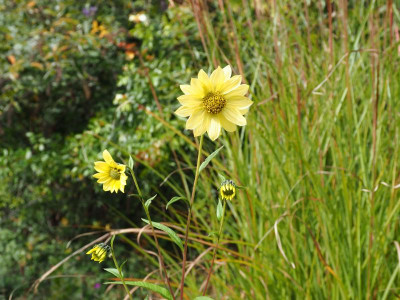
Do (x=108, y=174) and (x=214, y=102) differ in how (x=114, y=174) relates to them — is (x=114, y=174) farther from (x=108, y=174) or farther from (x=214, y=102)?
(x=214, y=102)

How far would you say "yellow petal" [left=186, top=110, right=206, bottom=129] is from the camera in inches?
30.8

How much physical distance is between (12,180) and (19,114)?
1.38ft

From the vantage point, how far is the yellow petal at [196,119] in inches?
30.8

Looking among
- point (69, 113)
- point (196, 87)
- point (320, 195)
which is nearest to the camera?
point (196, 87)

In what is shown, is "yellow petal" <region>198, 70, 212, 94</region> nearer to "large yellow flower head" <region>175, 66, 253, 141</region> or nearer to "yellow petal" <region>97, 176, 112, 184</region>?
"large yellow flower head" <region>175, 66, 253, 141</region>

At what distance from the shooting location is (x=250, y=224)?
5.27 ft

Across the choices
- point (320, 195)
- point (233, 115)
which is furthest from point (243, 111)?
point (320, 195)

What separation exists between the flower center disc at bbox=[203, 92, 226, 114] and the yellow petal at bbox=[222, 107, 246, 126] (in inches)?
0.5

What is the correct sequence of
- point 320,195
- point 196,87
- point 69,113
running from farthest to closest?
point 69,113 < point 320,195 < point 196,87

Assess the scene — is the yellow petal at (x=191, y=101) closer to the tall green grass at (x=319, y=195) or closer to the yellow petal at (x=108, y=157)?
the yellow petal at (x=108, y=157)

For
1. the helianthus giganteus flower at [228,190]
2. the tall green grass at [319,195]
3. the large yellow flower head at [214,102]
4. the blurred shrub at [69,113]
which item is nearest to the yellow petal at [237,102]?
the large yellow flower head at [214,102]

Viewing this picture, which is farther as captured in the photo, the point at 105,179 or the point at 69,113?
the point at 69,113

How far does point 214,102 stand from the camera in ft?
2.56

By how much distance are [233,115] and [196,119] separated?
2.3 inches
